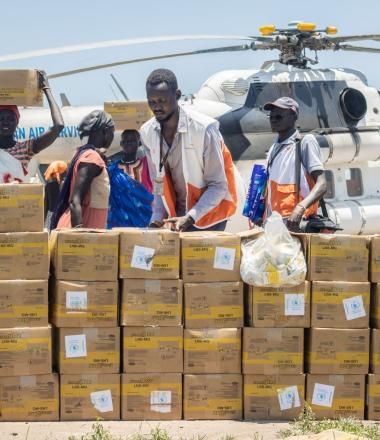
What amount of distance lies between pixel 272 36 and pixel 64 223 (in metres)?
6.05

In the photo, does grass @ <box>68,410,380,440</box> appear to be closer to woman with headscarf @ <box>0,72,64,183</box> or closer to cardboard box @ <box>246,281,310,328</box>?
cardboard box @ <box>246,281,310,328</box>

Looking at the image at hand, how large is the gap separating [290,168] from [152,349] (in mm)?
1773

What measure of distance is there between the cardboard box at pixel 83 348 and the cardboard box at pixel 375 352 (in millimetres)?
1456

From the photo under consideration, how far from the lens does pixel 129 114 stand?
9.58m

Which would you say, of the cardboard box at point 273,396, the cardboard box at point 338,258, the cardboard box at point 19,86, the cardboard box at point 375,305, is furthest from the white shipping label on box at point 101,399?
the cardboard box at point 19,86

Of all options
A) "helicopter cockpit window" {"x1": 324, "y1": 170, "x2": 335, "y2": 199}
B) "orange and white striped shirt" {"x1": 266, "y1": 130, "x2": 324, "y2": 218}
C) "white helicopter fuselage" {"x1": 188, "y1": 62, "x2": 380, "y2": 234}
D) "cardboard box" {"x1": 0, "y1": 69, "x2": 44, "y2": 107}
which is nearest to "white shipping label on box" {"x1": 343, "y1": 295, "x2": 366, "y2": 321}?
"orange and white striped shirt" {"x1": 266, "y1": 130, "x2": 324, "y2": 218}

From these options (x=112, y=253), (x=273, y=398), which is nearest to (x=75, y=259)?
(x=112, y=253)

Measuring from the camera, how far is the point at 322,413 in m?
5.57

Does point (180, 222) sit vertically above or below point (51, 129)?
below

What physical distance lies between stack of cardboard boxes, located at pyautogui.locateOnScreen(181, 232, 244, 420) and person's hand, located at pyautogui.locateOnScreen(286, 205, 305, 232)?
76cm

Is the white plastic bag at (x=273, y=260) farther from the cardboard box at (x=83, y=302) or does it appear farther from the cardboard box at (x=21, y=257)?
the cardboard box at (x=21, y=257)

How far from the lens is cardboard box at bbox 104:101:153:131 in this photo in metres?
9.51

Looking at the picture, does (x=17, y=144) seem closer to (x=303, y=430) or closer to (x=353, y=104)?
(x=303, y=430)

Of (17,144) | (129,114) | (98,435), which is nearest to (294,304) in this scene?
(98,435)
